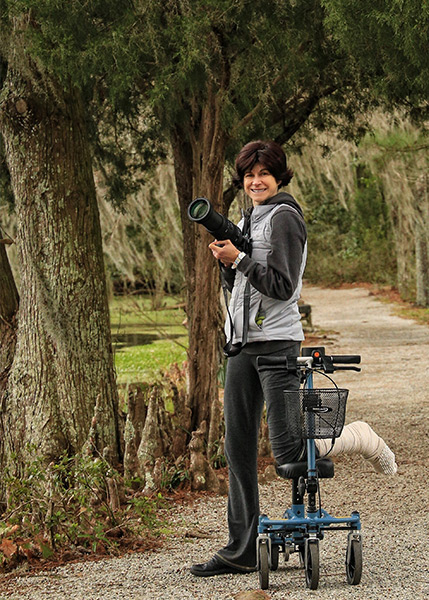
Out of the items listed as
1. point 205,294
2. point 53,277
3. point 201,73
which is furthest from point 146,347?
point 201,73

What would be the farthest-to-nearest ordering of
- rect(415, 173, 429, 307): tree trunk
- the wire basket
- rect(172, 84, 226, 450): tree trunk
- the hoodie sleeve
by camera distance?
rect(415, 173, 429, 307): tree trunk, rect(172, 84, 226, 450): tree trunk, the hoodie sleeve, the wire basket

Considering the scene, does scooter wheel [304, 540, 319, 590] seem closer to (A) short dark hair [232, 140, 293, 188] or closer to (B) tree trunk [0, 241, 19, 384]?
(A) short dark hair [232, 140, 293, 188]

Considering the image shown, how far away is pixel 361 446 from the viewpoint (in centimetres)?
356

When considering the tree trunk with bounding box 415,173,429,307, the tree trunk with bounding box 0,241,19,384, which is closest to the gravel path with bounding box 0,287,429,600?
the tree trunk with bounding box 0,241,19,384

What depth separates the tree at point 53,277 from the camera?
5816mm

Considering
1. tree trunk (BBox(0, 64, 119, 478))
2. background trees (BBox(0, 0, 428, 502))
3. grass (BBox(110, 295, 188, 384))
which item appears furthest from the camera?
grass (BBox(110, 295, 188, 384))

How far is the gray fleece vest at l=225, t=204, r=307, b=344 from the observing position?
3.48 meters

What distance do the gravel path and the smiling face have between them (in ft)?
5.00

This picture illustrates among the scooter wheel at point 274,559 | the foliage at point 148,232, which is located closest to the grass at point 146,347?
the foliage at point 148,232

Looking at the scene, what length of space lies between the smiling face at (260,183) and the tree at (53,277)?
2479 millimetres

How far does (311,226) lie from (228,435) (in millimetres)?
33568

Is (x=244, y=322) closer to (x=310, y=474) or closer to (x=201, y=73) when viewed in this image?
(x=310, y=474)

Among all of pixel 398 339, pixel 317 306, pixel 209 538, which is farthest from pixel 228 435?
pixel 317 306

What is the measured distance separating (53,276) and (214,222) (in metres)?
2.68
